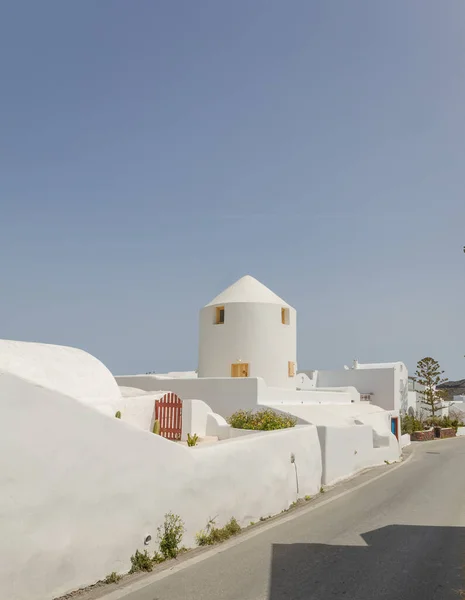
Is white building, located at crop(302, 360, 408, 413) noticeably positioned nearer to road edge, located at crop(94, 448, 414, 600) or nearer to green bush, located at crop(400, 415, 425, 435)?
green bush, located at crop(400, 415, 425, 435)

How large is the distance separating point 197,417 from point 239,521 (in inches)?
384

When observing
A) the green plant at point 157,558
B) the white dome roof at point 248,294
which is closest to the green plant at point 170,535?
the green plant at point 157,558

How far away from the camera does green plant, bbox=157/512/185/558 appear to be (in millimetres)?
8391

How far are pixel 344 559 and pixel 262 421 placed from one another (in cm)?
840

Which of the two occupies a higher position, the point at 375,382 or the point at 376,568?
the point at 375,382

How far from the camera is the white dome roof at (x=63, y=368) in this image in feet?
44.4

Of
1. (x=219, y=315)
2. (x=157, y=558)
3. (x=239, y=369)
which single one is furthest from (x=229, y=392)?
(x=157, y=558)

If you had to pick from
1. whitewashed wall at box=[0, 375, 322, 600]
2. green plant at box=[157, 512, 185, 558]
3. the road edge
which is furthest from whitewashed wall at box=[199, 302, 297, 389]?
green plant at box=[157, 512, 185, 558]

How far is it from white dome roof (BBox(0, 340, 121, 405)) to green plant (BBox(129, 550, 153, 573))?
590 centimetres

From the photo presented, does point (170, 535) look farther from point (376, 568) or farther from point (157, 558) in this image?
point (376, 568)

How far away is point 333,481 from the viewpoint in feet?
54.9

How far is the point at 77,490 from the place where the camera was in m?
7.01

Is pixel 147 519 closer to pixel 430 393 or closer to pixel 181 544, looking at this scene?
pixel 181 544

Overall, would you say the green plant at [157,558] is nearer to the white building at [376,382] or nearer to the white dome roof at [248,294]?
the white dome roof at [248,294]
